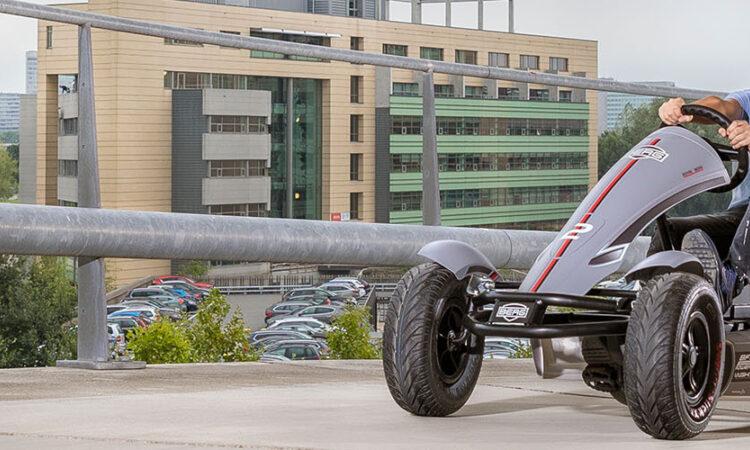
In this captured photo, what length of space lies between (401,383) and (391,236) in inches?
74.1

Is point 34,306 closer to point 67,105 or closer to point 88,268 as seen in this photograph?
point 88,268

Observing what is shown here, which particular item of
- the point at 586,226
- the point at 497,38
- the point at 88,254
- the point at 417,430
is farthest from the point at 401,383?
the point at 497,38

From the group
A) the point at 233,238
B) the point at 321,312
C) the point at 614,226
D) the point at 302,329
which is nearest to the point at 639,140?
the point at 614,226

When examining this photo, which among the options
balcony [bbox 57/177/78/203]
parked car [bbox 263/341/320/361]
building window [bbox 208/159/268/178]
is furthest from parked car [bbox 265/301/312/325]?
balcony [bbox 57/177/78/203]

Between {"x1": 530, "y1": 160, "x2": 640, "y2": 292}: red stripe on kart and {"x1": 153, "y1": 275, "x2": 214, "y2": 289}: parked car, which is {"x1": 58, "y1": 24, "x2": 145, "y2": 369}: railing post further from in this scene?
{"x1": 530, "y1": 160, "x2": 640, "y2": 292}: red stripe on kart

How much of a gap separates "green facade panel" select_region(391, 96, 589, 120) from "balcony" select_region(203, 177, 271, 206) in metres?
0.80

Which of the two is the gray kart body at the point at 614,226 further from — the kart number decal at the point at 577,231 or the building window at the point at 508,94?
the building window at the point at 508,94

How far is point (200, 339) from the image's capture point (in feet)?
19.5

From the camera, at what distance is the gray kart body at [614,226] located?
3.75 metres

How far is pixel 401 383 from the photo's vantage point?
3867 mm

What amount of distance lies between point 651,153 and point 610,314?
43 centimetres

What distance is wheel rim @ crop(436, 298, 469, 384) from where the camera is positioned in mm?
3950

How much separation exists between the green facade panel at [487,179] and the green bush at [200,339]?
85 cm

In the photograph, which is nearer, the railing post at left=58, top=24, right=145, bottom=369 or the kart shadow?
the kart shadow
